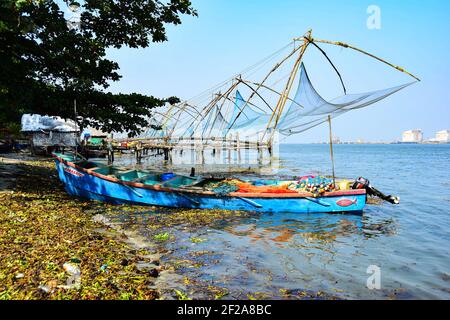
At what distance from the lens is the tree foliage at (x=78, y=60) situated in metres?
9.35

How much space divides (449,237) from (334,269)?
243 inches

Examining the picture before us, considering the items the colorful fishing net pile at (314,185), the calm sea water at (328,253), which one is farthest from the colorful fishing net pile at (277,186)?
the calm sea water at (328,253)

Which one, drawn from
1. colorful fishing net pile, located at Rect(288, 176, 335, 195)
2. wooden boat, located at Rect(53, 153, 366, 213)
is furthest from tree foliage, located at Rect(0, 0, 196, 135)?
colorful fishing net pile, located at Rect(288, 176, 335, 195)

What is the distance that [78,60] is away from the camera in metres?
10.2

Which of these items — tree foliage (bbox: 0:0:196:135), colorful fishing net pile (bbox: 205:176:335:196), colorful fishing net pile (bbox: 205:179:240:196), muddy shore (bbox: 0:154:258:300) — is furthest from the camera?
colorful fishing net pile (bbox: 205:176:335:196)

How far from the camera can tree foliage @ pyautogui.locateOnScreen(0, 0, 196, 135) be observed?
368 inches

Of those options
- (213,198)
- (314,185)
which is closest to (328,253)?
(314,185)

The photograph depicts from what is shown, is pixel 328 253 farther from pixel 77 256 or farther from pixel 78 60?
pixel 78 60

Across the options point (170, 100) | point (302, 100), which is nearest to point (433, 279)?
point (170, 100)

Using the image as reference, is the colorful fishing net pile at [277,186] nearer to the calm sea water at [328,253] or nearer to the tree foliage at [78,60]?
the calm sea water at [328,253]

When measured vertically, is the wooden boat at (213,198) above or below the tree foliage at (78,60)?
below

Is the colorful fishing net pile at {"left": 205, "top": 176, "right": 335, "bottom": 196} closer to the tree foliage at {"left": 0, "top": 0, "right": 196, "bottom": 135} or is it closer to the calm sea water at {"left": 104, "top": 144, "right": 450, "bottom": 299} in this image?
the calm sea water at {"left": 104, "top": 144, "right": 450, "bottom": 299}
